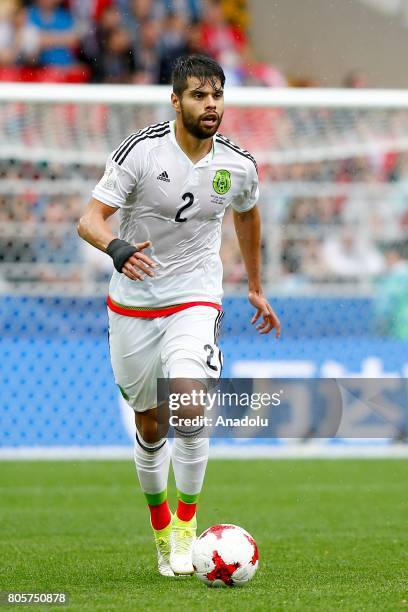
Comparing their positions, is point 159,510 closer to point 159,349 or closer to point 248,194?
point 159,349

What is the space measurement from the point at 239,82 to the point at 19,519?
7.83 meters

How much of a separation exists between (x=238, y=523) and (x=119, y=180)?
3097 millimetres

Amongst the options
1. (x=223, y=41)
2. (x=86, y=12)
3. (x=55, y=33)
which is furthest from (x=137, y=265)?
(x=223, y=41)

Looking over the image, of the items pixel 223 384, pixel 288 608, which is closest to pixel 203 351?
pixel 288 608

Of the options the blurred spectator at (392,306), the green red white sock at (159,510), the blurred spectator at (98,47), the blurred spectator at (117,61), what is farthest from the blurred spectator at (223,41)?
the green red white sock at (159,510)

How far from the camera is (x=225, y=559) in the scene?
5488 millimetres

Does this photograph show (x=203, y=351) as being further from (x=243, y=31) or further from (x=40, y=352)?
(x=243, y=31)

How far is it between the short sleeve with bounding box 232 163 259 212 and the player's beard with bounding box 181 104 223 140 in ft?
1.40

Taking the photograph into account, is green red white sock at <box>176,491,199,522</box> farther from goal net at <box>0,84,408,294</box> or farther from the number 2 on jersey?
goal net at <box>0,84,408,294</box>

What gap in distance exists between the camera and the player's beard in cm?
589

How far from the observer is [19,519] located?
8406mm

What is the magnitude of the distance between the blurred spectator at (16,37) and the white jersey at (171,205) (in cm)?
837

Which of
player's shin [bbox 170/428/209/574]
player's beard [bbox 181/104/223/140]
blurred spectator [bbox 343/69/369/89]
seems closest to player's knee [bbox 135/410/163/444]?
player's shin [bbox 170/428/209/574]

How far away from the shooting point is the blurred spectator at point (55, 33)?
560 inches
